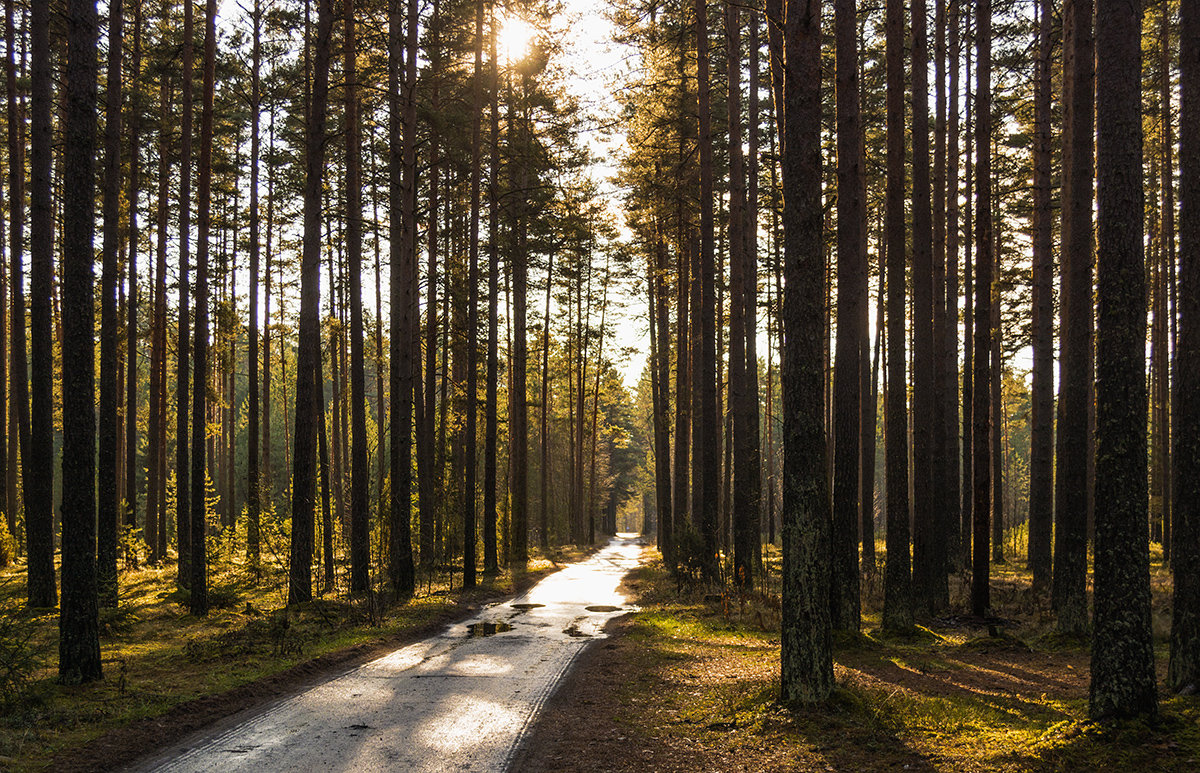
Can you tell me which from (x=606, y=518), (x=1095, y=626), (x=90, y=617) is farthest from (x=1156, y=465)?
(x=606, y=518)

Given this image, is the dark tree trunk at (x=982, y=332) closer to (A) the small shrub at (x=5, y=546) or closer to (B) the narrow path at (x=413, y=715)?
(B) the narrow path at (x=413, y=715)

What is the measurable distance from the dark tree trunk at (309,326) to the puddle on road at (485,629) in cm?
359

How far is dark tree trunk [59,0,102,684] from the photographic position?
313 inches

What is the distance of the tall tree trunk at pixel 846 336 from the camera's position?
1016 centimetres

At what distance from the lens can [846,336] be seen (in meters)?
10.4

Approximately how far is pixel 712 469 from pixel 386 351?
1805 centimetres

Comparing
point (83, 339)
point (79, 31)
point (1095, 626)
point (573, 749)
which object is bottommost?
point (573, 749)

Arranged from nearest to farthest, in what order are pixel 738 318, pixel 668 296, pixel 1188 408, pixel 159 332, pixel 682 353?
pixel 1188 408
pixel 738 318
pixel 159 332
pixel 682 353
pixel 668 296

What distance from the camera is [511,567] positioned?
2502cm

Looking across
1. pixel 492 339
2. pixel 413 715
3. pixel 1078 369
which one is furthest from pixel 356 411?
pixel 1078 369

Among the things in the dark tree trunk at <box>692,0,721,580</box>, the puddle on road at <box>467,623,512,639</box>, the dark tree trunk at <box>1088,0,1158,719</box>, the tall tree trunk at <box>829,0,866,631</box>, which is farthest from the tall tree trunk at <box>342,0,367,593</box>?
the dark tree trunk at <box>1088,0,1158,719</box>

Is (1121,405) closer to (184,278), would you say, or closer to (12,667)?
(12,667)

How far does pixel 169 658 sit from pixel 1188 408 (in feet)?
39.3

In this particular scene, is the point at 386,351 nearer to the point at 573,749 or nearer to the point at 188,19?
the point at 188,19
